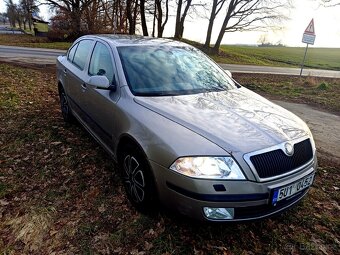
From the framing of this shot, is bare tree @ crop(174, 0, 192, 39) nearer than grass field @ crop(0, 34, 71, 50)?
No

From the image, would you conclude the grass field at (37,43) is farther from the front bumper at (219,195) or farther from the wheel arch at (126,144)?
the front bumper at (219,195)

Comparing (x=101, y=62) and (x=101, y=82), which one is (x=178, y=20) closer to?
(x=101, y=62)

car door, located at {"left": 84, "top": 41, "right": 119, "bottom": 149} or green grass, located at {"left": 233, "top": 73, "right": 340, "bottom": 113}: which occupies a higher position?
car door, located at {"left": 84, "top": 41, "right": 119, "bottom": 149}

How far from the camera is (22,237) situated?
2.95m

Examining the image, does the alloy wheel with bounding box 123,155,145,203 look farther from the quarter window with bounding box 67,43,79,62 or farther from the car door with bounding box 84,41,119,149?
the quarter window with bounding box 67,43,79,62

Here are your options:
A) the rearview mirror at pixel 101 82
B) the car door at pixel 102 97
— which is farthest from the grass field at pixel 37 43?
the rearview mirror at pixel 101 82

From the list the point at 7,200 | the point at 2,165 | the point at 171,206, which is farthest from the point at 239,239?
the point at 2,165

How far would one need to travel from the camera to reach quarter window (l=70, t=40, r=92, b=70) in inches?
181

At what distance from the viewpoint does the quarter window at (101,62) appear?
3.72m

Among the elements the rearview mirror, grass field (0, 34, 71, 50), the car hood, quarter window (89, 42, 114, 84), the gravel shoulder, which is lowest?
grass field (0, 34, 71, 50)

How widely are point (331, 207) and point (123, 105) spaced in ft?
8.51

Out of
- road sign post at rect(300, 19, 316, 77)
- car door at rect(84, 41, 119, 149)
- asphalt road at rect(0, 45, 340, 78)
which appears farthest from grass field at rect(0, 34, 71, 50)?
car door at rect(84, 41, 119, 149)

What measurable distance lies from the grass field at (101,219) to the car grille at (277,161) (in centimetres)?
72

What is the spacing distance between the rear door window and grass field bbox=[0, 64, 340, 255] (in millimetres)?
1263
